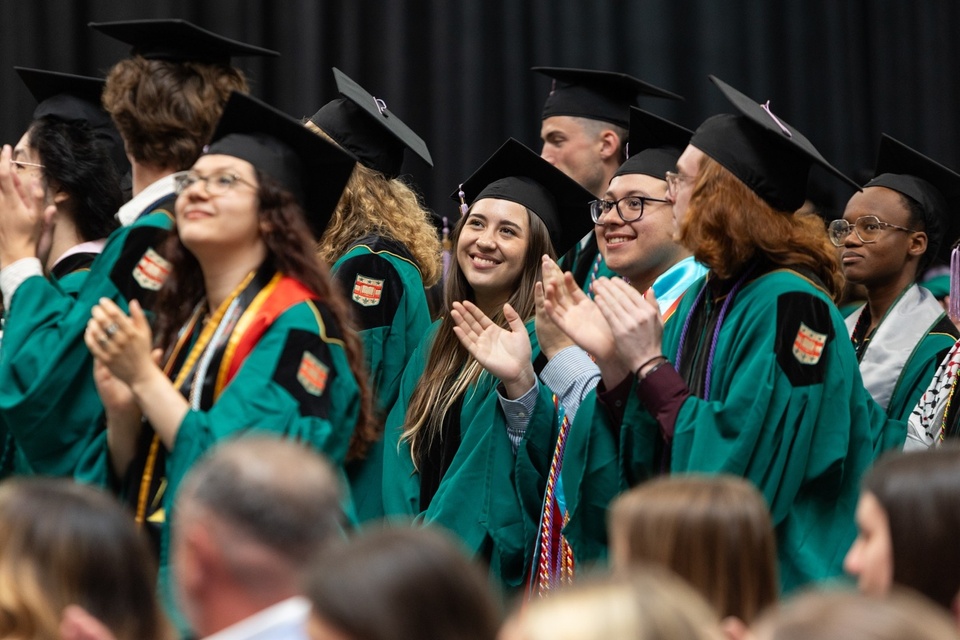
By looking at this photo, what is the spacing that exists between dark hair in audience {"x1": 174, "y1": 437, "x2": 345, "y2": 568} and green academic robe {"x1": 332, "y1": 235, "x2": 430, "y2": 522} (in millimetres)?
2283

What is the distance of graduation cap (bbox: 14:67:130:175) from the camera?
4312 mm

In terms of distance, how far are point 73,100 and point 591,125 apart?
7.86ft

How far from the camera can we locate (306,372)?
3188 mm

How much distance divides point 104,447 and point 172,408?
1.23 ft

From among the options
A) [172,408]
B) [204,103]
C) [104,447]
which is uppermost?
[204,103]

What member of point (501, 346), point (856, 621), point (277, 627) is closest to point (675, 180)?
point (501, 346)

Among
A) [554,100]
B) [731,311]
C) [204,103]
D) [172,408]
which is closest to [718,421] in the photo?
[731,311]

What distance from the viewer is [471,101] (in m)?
6.81

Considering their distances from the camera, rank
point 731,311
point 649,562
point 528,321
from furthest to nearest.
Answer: point 528,321, point 731,311, point 649,562

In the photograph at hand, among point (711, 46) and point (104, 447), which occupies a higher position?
point (711, 46)

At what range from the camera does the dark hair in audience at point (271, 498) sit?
7.22 ft

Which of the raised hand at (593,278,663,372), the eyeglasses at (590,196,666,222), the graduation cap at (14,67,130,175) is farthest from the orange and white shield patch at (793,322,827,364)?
the graduation cap at (14,67,130,175)

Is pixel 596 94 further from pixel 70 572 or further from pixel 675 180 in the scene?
pixel 70 572

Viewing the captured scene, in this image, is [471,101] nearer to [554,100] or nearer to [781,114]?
[554,100]
